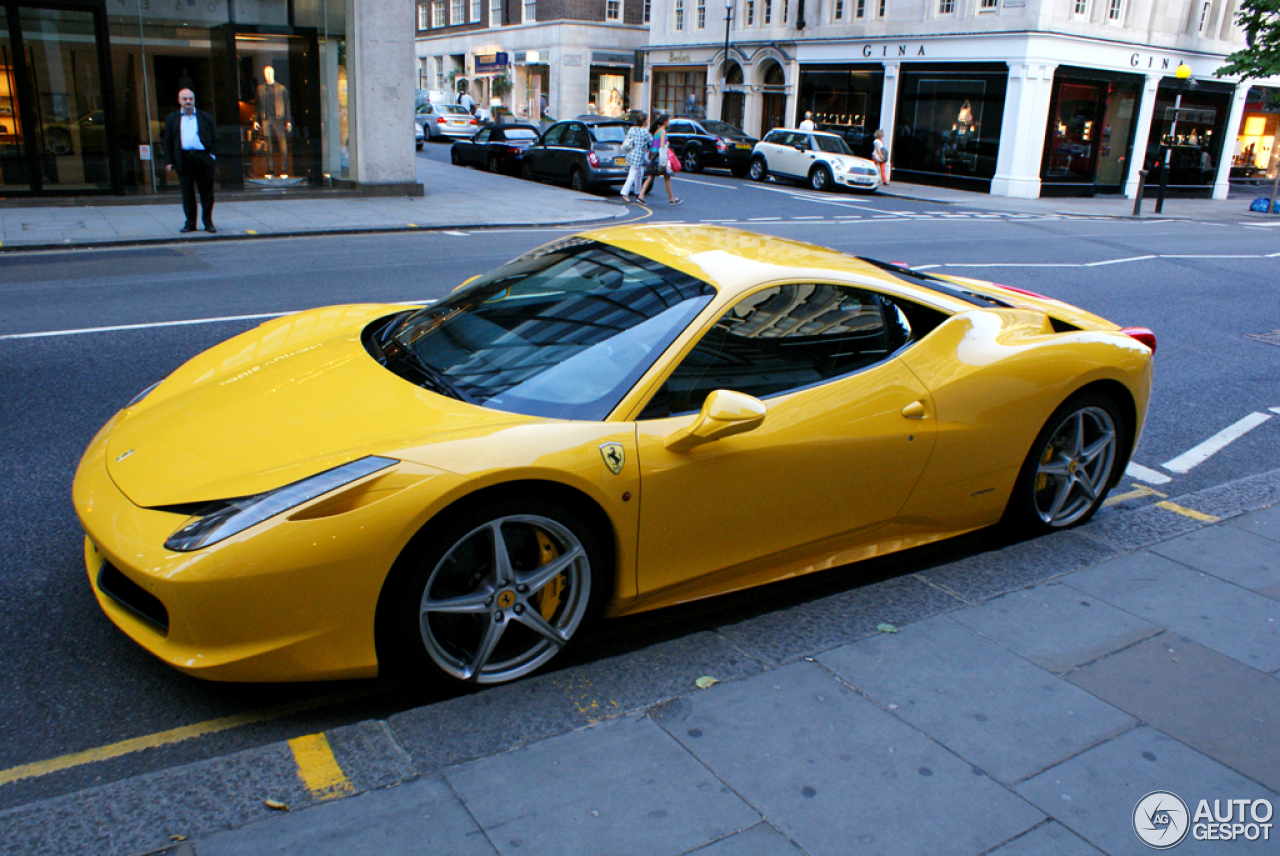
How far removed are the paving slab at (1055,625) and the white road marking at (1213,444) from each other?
248 centimetres

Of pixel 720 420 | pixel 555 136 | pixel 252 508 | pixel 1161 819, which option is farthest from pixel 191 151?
pixel 1161 819

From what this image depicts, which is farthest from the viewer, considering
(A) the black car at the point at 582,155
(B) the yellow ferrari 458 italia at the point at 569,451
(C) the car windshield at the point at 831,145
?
(C) the car windshield at the point at 831,145

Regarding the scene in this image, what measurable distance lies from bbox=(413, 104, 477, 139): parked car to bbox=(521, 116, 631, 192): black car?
1524 cm

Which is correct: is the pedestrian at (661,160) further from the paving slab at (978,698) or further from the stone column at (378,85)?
the paving slab at (978,698)

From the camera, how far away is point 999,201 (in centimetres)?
2731

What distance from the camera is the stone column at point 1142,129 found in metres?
31.0

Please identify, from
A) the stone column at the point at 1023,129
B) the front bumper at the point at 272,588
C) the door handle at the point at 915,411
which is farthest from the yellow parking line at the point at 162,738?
the stone column at the point at 1023,129

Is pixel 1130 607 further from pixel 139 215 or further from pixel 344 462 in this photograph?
pixel 139 215

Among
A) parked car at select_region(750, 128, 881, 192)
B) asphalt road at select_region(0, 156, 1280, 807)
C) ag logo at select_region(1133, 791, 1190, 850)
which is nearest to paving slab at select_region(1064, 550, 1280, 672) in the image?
asphalt road at select_region(0, 156, 1280, 807)

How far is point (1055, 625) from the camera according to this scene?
3740 mm

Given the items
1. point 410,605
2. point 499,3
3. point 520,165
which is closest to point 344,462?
point 410,605

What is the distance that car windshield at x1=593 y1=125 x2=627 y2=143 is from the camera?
2195 centimetres

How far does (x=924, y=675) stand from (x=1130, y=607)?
116 centimetres

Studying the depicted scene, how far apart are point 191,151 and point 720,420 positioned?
12.7 meters
